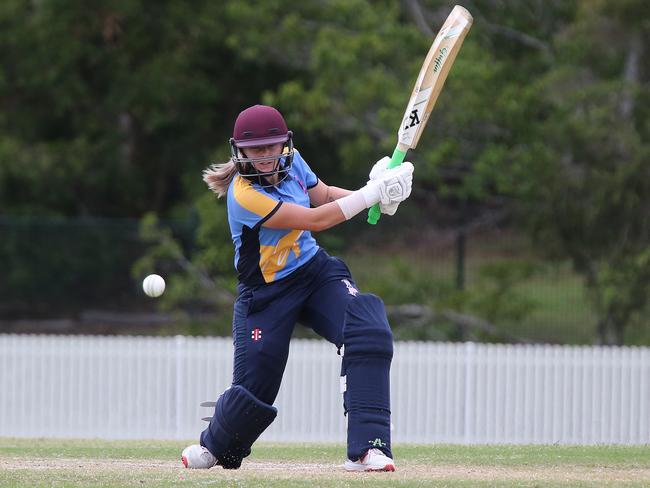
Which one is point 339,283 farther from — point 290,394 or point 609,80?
point 609,80

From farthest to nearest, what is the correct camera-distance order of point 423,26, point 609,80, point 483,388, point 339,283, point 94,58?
point 94,58 → point 423,26 → point 609,80 → point 483,388 → point 339,283

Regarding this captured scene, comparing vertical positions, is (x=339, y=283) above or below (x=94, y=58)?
below

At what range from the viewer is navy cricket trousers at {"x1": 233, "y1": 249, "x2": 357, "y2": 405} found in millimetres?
6062

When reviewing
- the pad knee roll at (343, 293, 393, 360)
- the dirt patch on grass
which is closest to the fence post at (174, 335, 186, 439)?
the dirt patch on grass

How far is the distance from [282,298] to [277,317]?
0.10 meters

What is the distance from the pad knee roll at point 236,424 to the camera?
6.05 m

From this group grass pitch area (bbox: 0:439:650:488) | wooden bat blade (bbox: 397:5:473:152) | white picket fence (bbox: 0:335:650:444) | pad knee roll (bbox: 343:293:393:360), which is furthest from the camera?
white picket fence (bbox: 0:335:650:444)

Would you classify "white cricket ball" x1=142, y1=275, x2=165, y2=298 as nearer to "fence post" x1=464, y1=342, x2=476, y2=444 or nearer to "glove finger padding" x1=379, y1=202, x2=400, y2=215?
"glove finger padding" x1=379, y1=202, x2=400, y2=215

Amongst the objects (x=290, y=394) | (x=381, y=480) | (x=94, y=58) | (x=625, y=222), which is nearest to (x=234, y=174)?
(x=381, y=480)

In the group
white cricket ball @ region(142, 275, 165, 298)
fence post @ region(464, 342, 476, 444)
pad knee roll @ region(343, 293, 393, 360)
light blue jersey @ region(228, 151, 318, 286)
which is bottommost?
fence post @ region(464, 342, 476, 444)

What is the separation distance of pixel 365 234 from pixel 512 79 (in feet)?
10.4

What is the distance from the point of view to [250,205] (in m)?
5.96

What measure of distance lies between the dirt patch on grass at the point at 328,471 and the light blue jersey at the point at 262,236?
3.23ft

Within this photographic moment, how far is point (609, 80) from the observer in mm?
17781
